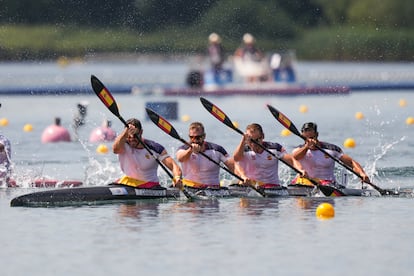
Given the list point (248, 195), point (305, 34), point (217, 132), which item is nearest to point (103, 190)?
point (248, 195)

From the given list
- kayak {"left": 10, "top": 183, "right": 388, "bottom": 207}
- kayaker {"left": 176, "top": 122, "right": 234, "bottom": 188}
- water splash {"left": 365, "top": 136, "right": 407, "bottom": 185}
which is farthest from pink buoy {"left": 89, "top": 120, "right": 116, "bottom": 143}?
kayak {"left": 10, "top": 183, "right": 388, "bottom": 207}

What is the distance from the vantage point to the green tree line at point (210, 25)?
5469 centimetres

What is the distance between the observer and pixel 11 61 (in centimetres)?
7712

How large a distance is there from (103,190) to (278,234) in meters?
3.32

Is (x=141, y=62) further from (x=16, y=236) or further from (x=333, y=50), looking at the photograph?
(x=16, y=236)

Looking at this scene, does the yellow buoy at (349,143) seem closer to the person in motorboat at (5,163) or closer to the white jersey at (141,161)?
the person in motorboat at (5,163)

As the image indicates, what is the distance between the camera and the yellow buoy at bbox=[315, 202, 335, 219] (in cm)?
1571

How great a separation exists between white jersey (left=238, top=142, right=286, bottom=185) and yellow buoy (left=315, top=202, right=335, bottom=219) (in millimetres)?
2263

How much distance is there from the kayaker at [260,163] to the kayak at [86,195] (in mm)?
1314

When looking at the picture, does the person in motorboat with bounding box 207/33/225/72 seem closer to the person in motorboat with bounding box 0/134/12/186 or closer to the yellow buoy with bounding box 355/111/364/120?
the yellow buoy with bounding box 355/111/364/120

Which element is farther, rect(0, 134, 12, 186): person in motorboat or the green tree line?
the green tree line

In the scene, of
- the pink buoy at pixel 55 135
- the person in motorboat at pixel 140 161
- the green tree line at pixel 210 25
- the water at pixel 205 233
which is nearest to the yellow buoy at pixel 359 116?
the water at pixel 205 233

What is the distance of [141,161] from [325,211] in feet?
9.00

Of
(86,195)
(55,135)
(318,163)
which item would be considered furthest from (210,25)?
(86,195)
